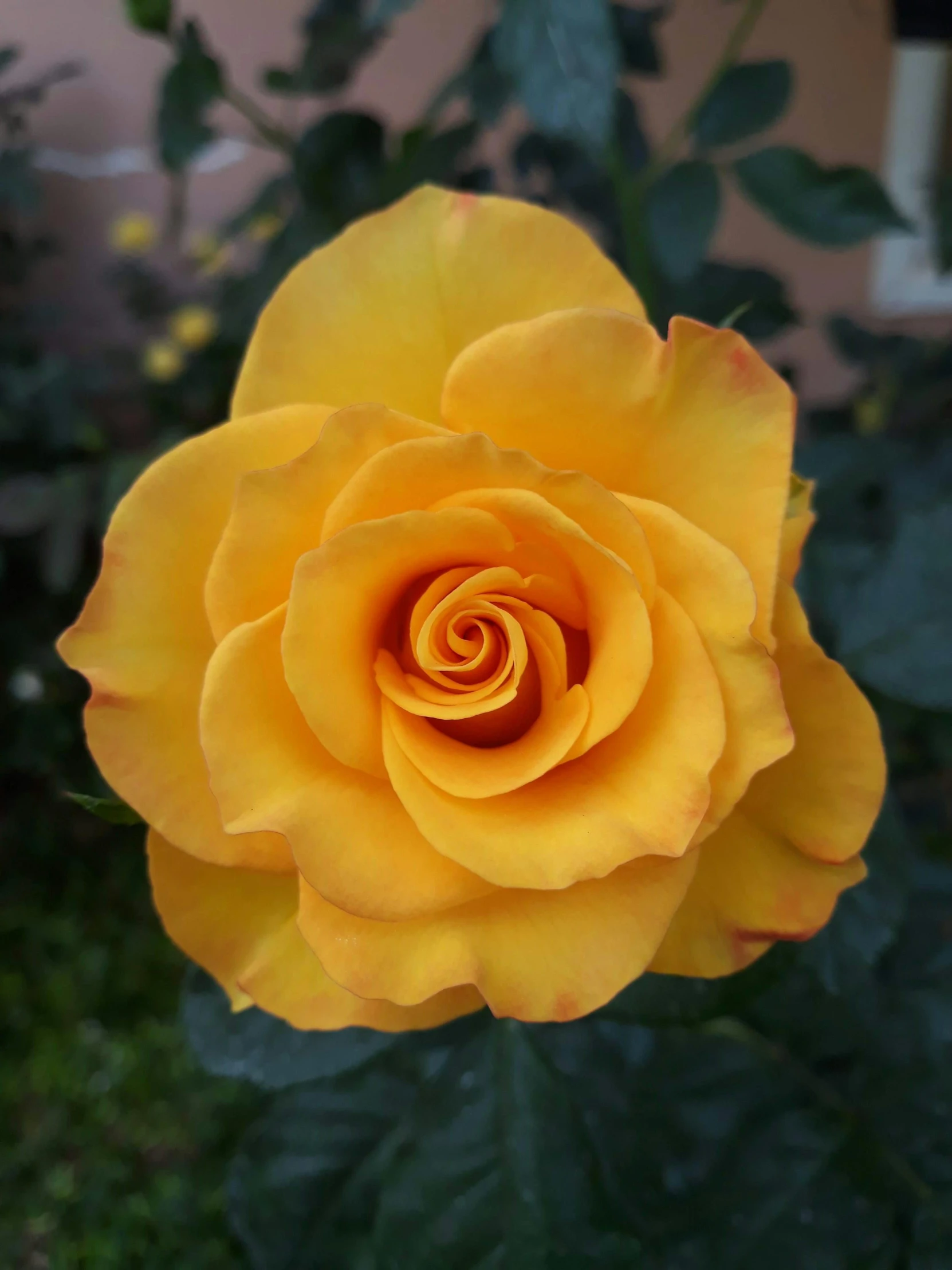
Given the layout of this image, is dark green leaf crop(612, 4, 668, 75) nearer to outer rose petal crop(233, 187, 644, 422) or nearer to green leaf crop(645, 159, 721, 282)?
green leaf crop(645, 159, 721, 282)

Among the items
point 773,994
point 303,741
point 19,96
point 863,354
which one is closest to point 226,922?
point 303,741

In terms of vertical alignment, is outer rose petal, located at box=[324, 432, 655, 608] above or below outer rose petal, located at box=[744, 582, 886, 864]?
above

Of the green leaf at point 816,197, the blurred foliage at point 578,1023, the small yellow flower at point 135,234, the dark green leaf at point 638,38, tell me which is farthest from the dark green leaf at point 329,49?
the small yellow flower at point 135,234

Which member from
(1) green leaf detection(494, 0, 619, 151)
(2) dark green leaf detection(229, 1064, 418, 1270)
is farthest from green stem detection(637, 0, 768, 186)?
(2) dark green leaf detection(229, 1064, 418, 1270)

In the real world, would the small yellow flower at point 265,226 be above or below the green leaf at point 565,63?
below

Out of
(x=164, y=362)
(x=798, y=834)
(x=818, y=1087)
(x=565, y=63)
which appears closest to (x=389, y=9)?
(x=565, y=63)

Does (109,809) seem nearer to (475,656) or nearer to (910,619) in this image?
(475,656)

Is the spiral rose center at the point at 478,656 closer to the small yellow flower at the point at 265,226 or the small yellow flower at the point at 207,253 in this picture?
the small yellow flower at the point at 265,226
